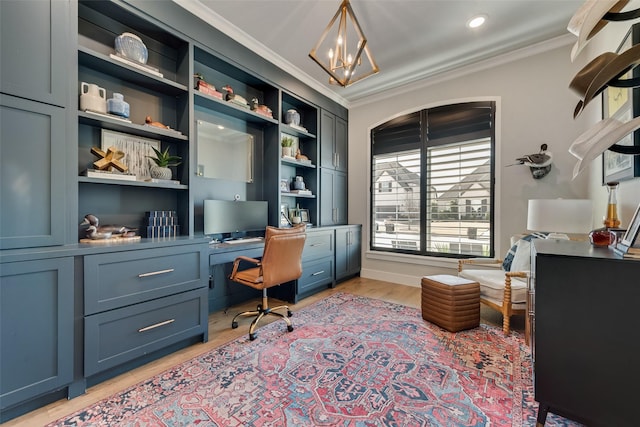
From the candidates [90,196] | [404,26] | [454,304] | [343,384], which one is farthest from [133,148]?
[454,304]

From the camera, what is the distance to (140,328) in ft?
5.96

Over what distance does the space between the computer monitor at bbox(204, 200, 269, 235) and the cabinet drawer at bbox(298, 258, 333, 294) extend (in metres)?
0.78

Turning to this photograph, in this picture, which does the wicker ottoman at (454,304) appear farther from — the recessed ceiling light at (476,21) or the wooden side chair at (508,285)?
the recessed ceiling light at (476,21)

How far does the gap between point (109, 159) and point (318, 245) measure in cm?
232

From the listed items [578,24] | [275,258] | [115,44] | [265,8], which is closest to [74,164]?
[115,44]

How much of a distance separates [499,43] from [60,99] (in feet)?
13.3

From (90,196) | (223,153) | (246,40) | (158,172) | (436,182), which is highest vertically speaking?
(246,40)

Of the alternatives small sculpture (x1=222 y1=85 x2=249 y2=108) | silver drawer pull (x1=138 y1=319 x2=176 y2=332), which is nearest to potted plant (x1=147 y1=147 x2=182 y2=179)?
small sculpture (x1=222 y1=85 x2=249 y2=108)

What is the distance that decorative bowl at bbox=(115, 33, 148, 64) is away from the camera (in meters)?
2.08

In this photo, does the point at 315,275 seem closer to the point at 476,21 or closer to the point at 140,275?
the point at 140,275

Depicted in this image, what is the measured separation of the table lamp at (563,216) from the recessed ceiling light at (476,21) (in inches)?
72.9

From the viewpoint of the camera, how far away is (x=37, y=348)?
4.70 feet

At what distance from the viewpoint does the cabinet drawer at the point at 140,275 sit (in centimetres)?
162

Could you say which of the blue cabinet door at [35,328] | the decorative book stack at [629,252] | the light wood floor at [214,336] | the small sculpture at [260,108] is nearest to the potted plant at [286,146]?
the small sculpture at [260,108]
